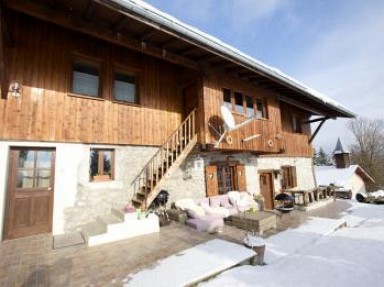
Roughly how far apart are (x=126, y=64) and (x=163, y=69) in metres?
1.43

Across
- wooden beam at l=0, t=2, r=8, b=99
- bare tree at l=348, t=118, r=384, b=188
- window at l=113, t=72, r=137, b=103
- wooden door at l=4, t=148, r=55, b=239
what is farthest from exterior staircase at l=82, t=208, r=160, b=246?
bare tree at l=348, t=118, r=384, b=188

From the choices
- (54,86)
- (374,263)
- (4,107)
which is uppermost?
(54,86)

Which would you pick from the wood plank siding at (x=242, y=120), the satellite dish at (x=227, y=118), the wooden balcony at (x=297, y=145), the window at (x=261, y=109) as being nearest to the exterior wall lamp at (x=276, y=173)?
the wooden balcony at (x=297, y=145)

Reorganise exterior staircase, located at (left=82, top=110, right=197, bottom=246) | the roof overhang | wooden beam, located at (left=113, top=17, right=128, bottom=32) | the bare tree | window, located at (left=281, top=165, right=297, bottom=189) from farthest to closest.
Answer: the bare tree, window, located at (left=281, top=165, right=297, bottom=189), wooden beam, located at (left=113, top=17, right=128, bottom=32), exterior staircase, located at (left=82, top=110, right=197, bottom=246), the roof overhang

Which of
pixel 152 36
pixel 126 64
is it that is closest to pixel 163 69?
pixel 126 64

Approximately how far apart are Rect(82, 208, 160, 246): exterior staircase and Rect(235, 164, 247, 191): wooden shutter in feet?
16.1

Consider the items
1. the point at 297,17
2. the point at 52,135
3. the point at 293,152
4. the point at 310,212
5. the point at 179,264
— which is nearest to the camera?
the point at 179,264

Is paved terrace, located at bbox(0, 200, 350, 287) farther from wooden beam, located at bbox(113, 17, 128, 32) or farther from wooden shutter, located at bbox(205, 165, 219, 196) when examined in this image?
wooden beam, located at bbox(113, 17, 128, 32)

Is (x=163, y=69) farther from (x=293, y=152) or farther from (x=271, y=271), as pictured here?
(x=293, y=152)

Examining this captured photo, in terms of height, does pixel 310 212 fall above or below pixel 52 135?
below

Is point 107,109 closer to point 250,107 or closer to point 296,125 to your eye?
point 250,107

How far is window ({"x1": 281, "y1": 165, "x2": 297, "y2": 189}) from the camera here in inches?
520

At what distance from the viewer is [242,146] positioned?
8797 mm

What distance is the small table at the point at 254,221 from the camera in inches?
275
